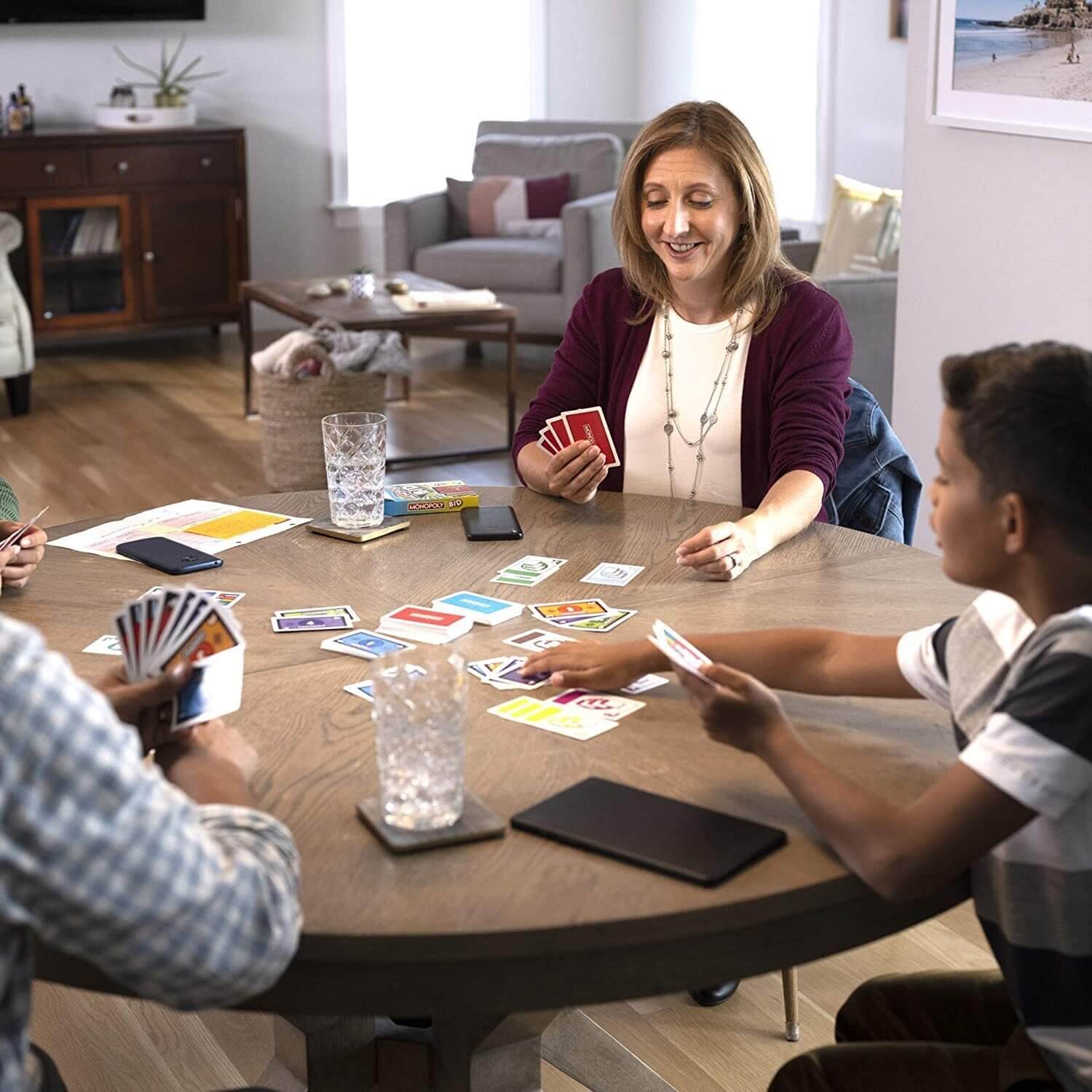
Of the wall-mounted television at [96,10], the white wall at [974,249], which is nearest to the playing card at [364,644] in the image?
the white wall at [974,249]

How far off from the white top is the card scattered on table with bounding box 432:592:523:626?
65cm

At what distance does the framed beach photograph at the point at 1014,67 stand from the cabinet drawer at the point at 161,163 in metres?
4.46

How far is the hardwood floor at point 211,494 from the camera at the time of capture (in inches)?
88.7

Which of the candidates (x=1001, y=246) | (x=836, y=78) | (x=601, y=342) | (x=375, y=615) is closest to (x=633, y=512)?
(x=601, y=342)

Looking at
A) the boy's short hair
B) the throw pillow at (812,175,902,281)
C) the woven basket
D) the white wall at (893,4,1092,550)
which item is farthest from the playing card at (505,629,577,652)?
the throw pillow at (812,175,902,281)

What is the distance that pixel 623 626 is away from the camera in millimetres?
1807

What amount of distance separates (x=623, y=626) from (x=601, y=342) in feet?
2.97

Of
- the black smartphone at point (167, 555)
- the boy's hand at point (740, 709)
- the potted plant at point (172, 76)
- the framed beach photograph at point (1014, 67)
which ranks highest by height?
the potted plant at point (172, 76)

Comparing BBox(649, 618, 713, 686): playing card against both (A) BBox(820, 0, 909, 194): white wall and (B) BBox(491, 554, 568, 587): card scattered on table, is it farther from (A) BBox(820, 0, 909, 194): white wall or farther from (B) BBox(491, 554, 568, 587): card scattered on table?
(A) BBox(820, 0, 909, 194): white wall

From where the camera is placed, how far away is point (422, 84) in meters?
8.12

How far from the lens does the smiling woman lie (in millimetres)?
2418

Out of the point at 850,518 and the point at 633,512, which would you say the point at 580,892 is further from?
the point at 850,518

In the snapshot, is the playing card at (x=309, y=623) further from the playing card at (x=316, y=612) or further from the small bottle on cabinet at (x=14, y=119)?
the small bottle on cabinet at (x=14, y=119)

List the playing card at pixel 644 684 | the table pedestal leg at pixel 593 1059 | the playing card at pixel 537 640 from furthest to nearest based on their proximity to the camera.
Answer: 1. the table pedestal leg at pixel 593 1059
2. the playing card at pixel 537 640
3. the playing card at pixel 644 684
